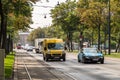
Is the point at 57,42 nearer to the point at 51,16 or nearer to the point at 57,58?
the point at 57,58

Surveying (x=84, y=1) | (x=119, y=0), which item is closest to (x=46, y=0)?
(x=119, y=0)

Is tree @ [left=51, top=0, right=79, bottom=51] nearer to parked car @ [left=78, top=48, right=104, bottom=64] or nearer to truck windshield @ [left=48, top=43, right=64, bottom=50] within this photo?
truck windshield @ [left=48, top=43, right=64, bottom=50]

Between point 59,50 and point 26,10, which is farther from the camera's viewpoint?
point 59,50

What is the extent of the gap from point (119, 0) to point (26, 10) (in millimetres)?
29930

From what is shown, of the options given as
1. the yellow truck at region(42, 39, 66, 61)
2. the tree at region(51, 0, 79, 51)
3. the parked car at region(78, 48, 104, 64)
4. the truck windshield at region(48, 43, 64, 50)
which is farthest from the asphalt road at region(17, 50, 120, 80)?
the tree at region(51, 0, 79, 51)

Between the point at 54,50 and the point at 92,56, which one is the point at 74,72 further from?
the point at 54,50

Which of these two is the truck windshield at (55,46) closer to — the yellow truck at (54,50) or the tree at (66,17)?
the yellow truck at (54,50)

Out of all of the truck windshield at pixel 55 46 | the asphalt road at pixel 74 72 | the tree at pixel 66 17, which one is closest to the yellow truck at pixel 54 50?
the truck windshield at pixel 55 46

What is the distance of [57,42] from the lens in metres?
47.2

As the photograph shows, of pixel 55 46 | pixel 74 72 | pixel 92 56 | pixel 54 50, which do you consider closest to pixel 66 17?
pixel 55 46

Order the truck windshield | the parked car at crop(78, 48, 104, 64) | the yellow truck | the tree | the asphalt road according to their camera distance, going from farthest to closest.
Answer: the tree
the truck windshield
the yellow truck
the parked car at crop(78, 48, 104, 64)
the asphalt road

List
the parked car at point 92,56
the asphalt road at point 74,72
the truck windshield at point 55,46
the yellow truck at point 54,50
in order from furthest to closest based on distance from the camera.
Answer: the truck windshield at point 55,46 → the yellow truck at point 54,50 → the parked car at point 92,56 → the asphalt road at point 74,72

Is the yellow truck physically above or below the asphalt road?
above

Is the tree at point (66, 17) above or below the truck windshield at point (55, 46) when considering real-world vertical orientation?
above
